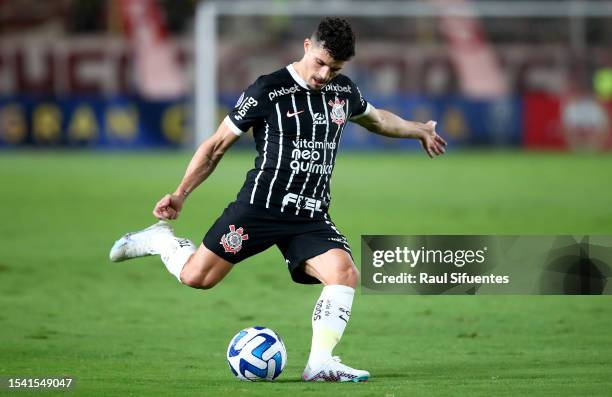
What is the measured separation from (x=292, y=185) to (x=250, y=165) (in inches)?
874

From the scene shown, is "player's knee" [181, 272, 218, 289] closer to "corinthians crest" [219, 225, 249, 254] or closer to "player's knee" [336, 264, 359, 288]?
"corinthians crest" [219, 225, 249, 254]

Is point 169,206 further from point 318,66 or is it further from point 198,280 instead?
point 318,66

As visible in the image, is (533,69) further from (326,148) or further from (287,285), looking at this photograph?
(326,148)

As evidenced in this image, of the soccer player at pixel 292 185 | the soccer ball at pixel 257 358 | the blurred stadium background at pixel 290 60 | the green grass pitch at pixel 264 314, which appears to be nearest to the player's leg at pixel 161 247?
the soccer player at pixel 292 185

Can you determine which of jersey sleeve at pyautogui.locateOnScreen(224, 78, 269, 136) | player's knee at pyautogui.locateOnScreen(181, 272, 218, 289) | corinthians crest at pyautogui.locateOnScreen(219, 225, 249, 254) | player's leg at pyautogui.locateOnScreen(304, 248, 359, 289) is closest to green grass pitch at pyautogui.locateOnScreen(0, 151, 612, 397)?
player's knee at pyautogui.locateOnScreen(181, 272, 218, 289)

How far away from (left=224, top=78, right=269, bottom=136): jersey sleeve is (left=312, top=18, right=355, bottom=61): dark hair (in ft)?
1.71

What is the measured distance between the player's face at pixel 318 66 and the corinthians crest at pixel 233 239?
1003mm

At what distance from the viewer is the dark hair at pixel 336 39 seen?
7.29 metres

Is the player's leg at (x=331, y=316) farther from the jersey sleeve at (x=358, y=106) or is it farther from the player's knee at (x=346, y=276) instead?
the jersey sleeve at (x=358, y=106)

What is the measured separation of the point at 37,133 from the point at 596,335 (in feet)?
87.5

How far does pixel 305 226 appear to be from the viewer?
25.4 ft

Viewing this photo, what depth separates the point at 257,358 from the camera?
742 centimetres

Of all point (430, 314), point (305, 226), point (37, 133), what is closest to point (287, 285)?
point (430, 314)

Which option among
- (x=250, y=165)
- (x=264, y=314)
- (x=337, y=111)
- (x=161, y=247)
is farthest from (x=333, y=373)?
(x=250, y=165)
